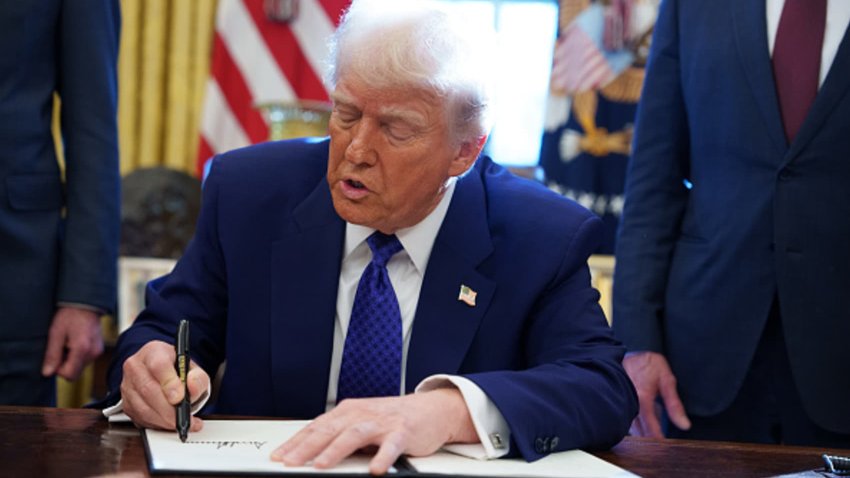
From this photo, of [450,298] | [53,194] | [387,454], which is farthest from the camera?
[53,194]

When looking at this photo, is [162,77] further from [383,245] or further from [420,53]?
[420,53]

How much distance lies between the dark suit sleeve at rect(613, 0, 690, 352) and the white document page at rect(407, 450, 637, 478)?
3.00 feet

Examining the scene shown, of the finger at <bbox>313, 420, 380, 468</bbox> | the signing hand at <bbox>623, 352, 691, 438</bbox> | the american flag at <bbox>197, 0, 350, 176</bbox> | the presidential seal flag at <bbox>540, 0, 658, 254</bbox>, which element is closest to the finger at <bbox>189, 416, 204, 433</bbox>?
the finger at <bbox>313, 420, 380, 468</bbox>

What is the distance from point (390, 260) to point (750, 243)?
0.86 m

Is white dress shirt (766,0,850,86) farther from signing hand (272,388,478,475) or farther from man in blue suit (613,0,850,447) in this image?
signing hand (272,388,478,475)

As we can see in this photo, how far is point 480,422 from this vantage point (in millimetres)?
1704

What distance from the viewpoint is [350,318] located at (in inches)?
83.7

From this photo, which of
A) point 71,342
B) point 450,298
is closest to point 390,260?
point 450,298

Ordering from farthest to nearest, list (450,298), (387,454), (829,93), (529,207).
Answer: (829,93) → (529,207) → (450,298) → (387,454)

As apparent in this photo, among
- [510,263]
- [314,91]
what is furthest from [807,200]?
[314,91]

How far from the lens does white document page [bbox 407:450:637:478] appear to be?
156 cm

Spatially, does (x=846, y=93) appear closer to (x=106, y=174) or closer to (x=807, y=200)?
(x=807, y=200)

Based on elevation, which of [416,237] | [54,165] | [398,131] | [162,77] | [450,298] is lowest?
[450,298]

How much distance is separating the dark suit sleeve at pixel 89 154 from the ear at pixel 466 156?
95 centimetres
